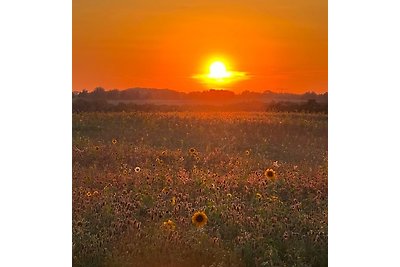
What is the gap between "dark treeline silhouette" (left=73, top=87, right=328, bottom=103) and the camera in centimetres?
501

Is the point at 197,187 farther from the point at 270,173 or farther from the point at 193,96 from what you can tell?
the point at 193,96

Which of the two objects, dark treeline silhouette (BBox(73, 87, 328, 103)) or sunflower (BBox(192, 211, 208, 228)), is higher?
dark treeline silhouette (BBox(73, 87, 328, 103))

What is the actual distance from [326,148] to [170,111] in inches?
44.9

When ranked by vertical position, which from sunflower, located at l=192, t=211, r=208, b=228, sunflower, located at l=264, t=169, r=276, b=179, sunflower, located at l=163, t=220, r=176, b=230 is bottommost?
sunflower, located at l=163, t=220, r=176, b=230

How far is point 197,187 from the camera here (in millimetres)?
5031

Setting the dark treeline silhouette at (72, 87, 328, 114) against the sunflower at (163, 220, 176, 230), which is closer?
the sunflower at (163, 220, 176, 230)

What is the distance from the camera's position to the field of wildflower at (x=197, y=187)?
16.0ft
